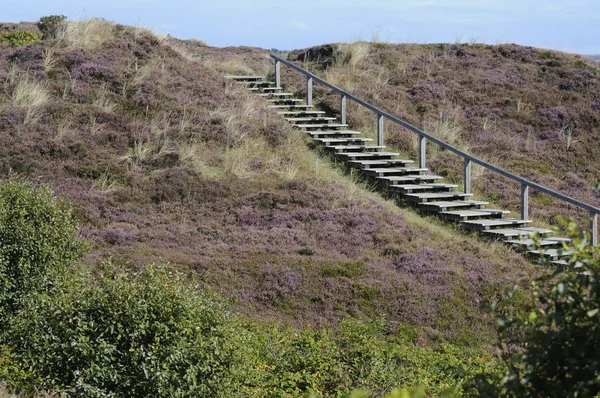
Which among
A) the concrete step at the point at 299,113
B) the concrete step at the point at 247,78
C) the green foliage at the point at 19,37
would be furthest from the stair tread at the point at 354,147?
the green foliage at the point at 19,37

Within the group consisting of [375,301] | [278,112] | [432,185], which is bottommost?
[375,301]

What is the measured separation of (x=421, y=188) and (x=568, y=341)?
15706mm

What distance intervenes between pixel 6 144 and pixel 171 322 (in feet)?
39.3

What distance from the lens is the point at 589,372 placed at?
314 centimetres

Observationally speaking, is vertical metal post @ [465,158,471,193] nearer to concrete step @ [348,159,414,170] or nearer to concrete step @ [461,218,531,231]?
concrete step @ [461,218,531,231]

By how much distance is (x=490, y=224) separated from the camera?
16.8 m

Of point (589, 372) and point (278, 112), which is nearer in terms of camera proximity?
point (589, 372)

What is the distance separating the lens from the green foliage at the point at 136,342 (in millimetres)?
6590

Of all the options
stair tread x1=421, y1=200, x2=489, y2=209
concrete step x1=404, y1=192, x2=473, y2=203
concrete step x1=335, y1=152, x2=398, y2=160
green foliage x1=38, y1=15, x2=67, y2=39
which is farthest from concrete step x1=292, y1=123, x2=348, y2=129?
green foliage x1=38, y1=15, x2=67, y2=39

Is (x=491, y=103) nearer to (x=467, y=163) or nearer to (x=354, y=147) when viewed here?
(x=354, y=147)

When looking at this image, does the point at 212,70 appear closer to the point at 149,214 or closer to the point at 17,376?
the point at 149,214

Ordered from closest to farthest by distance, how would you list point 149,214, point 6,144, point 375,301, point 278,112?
point 375,301, point 149,214, point 6,144, point 278,112

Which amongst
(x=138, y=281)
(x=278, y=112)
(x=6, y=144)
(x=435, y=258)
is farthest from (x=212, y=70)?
(x=138, y=281)

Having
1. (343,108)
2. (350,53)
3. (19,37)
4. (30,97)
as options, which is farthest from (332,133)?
(19,37)
